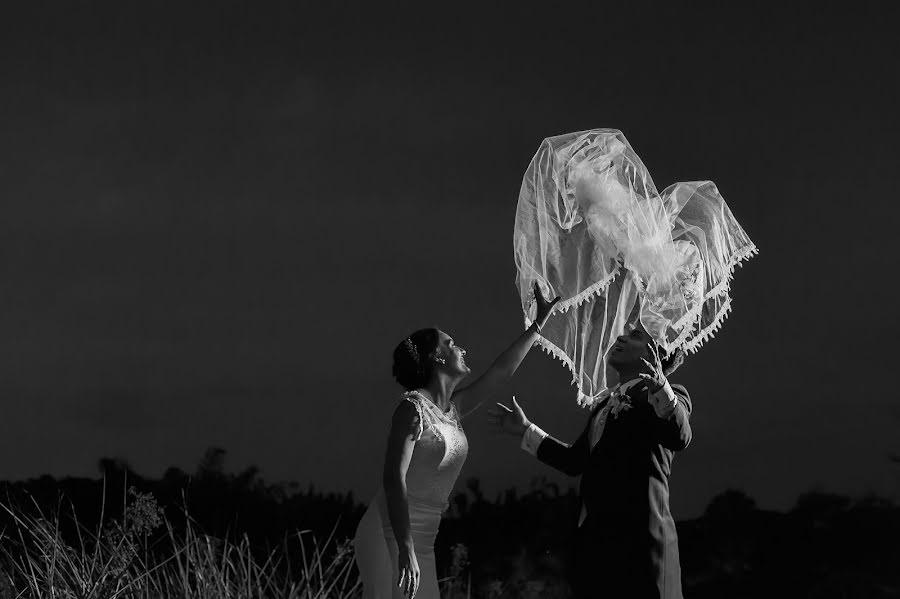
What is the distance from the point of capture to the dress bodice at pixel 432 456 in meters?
4.17

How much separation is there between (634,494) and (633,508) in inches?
2.1

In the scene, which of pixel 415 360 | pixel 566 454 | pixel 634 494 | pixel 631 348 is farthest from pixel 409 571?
pixel 631 348

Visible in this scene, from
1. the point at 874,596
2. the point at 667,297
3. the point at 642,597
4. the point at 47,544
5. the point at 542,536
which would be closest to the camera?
the point at 642,597

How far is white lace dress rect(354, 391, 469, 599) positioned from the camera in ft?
13.7

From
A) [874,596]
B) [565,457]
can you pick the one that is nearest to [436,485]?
[565,457]

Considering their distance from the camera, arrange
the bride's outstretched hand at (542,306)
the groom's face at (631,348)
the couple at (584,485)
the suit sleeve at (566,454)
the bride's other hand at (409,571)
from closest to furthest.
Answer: the bride's other hand at (409,571) → the couple at (584,485) → the groom's face at (631,348) → the suit sleeve at (566,454) → the bride's outstretched hand at (542,306)

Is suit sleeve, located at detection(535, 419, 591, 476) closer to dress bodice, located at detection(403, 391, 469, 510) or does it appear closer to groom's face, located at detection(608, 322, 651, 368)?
groom's face, located at detection(608, 322, 651, 368)

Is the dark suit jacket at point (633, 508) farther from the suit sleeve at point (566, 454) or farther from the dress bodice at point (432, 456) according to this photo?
the dress bodice at point (432, 456)

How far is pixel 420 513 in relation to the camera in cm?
421

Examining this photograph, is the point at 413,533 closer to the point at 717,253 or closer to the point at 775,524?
the point at 717,253

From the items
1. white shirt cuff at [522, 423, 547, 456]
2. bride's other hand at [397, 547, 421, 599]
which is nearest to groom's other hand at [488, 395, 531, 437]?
white shirt cuff at [522, 423, 547, 456]

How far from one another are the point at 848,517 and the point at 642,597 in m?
4.07

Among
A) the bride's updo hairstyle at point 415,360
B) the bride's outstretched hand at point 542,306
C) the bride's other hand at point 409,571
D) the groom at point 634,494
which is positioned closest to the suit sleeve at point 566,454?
the groom at point 634,494

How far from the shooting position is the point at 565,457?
15.5 ft
